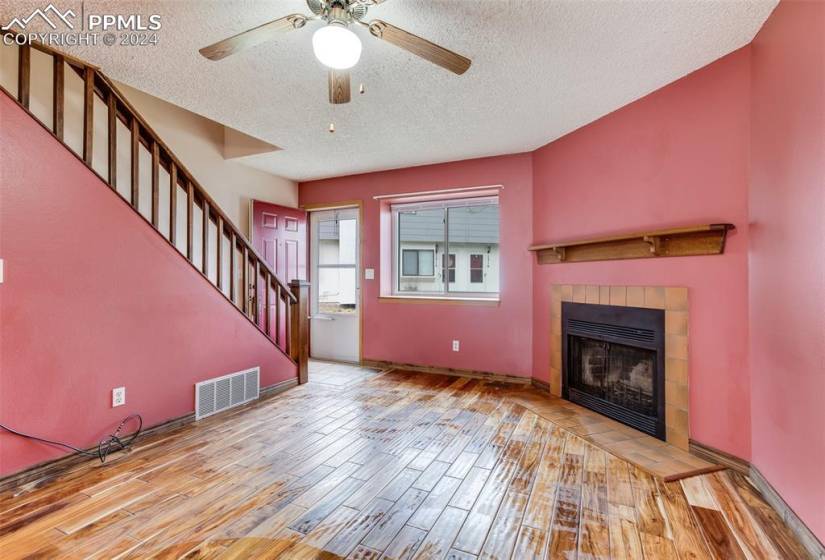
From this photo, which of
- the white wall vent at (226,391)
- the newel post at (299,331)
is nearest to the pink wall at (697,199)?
the newel post at (299,331)

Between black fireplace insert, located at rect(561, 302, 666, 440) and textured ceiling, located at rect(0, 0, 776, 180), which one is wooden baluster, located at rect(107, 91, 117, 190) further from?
black fireplace insert, located at rect(561, 302, 666, 440)

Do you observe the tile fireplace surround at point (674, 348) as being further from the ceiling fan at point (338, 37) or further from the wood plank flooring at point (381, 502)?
the ceiling fan at point (338, 37)

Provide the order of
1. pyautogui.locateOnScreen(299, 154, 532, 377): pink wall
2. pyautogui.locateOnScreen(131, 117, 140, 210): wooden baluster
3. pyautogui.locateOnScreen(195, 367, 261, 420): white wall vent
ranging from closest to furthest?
pyautogui.locateOnScreen(131, 117, 140, 210): wooden baluster, pyautogui.locateOnScreen(195, 367, 261, 420): white wall vent, pyautogui.locateOnScreen(299, 154, 532, 377): pink wall

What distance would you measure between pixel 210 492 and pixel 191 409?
118 cm

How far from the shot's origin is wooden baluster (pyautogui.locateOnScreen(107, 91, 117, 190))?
8.27 ft

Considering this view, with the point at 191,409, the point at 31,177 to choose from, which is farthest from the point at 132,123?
the point at 191,409

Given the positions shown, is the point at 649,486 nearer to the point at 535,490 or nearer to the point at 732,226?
the point at 535,490

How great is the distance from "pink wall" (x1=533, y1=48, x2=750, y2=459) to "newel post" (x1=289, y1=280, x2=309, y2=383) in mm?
2868

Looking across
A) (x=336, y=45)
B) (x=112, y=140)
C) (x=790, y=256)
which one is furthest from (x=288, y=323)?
(x=790, y=256)

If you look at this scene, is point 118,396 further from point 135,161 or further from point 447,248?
point 447,248

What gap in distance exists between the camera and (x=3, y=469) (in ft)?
6.59

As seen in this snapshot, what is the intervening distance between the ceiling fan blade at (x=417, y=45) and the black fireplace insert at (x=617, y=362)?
2.21m

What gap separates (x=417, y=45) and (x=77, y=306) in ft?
8.11

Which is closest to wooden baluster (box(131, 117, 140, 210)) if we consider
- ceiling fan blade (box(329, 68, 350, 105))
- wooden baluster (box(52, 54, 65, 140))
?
wooden baluster (box(52, 54, 65, 140))
